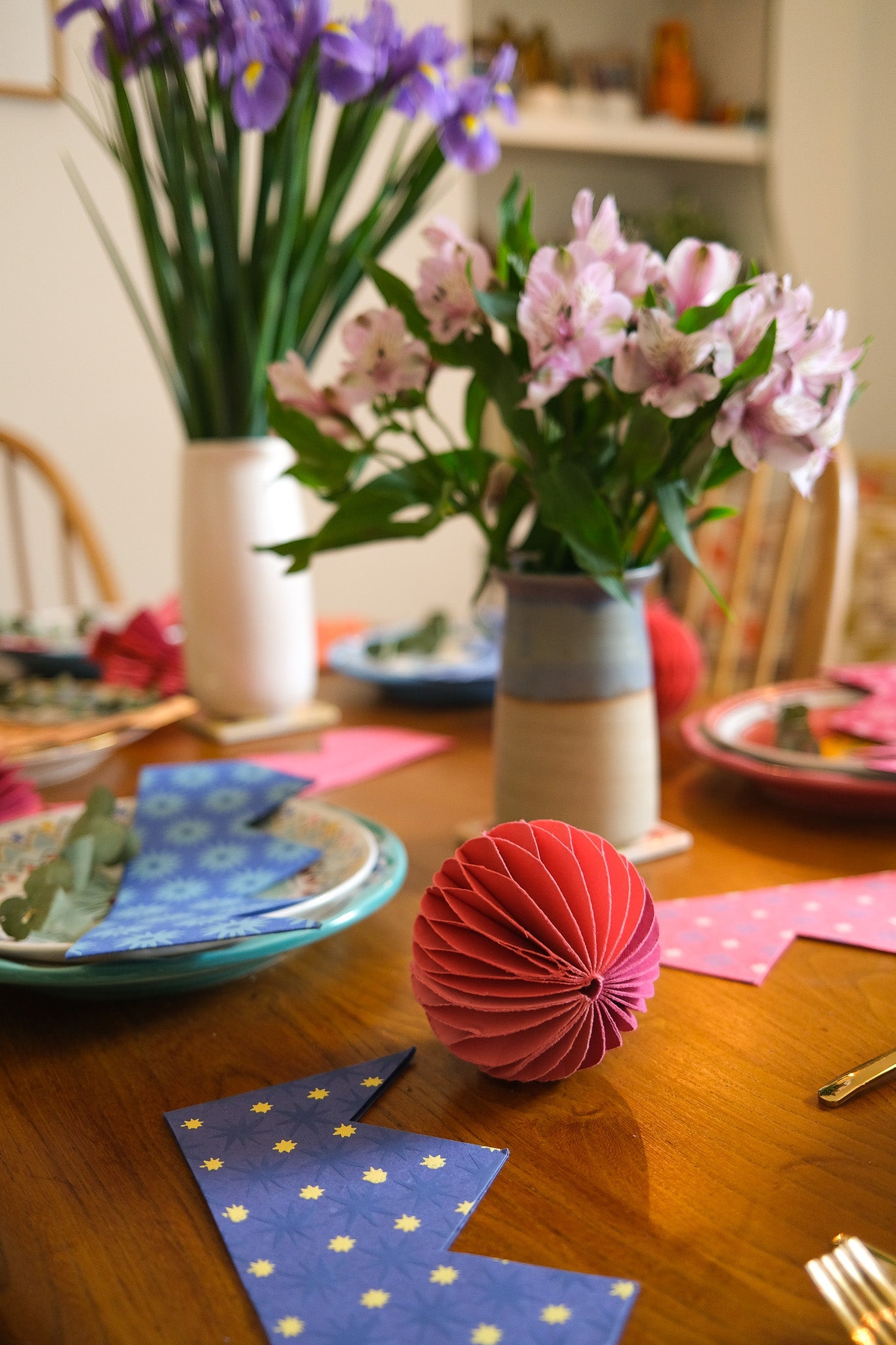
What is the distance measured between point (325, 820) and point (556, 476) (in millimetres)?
239

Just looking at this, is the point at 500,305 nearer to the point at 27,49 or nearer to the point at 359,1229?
the point at 359,1229

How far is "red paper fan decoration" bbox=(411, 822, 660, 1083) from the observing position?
0.43m

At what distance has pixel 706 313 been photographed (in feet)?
1.73

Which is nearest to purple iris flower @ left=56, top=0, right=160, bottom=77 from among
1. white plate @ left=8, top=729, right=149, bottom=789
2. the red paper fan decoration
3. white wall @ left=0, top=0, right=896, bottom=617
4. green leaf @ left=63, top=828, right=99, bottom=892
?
white plate @ left=8, top=729, right=149, bottom=789

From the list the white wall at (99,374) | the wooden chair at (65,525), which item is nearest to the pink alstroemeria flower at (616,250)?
the wooden chair at (65,525)

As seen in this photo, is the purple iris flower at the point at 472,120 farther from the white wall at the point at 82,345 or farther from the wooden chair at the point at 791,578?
the white wall at the point at 82,345

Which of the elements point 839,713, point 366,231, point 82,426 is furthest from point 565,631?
point 82,426

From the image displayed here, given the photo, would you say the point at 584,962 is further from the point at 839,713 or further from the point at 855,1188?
the point at 839,713

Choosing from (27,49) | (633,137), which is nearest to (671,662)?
(27,49)

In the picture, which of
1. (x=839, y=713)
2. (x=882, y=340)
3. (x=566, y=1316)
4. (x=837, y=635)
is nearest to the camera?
(x=566, y=1316)

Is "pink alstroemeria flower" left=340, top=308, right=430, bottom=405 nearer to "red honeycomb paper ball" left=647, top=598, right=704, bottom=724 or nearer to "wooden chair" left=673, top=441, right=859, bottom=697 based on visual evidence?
"red honeycomb paper ball" left=647, top=598, right=704, bottom=724

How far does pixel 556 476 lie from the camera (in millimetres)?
586

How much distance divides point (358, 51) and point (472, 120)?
0.11 meters

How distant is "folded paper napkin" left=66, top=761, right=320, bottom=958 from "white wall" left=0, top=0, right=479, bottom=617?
1.84 m
